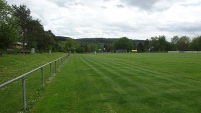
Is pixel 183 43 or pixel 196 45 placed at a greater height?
pixel 183 43

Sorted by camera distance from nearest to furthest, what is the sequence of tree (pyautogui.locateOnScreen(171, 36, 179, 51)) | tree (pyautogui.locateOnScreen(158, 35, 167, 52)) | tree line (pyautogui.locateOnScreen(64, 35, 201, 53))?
tree line (pyautogui.locateOnScreen(64, 35, 201, 53)), tree (pyautogui.locateOnScreen(171, 36, 179, 51)), tree (pyautogui.locateOnScreen(158, 35, 167, 52))

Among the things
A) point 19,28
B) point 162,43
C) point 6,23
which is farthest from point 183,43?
point 6,23

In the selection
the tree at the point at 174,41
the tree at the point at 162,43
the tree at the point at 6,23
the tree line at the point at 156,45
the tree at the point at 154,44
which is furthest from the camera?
the tree at the point at 154,44

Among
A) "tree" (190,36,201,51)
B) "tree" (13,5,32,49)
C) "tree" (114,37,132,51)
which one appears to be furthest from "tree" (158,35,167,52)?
"tree" (13,5,32,49)

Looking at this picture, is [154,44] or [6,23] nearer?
[6,23]

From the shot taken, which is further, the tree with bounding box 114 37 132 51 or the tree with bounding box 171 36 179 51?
the tree with bounding box 114 37 132 51

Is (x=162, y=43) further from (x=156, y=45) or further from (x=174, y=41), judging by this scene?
(x=174, y=41)

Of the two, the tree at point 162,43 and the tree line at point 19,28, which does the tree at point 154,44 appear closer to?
the tree at point 162,43

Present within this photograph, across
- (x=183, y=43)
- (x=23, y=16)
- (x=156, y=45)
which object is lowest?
(x=156, y=45)

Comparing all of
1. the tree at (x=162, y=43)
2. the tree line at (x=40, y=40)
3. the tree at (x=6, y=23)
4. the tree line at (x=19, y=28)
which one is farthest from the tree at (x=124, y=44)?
the tree at (x=6, y=23)

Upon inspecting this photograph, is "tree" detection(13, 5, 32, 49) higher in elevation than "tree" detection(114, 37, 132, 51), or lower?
higher

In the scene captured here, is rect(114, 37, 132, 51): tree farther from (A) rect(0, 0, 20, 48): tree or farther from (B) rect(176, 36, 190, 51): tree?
(A) rect(0, 0, 20, 48): tree

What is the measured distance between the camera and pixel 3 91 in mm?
11164

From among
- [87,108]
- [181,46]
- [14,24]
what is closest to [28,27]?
[14,24]
